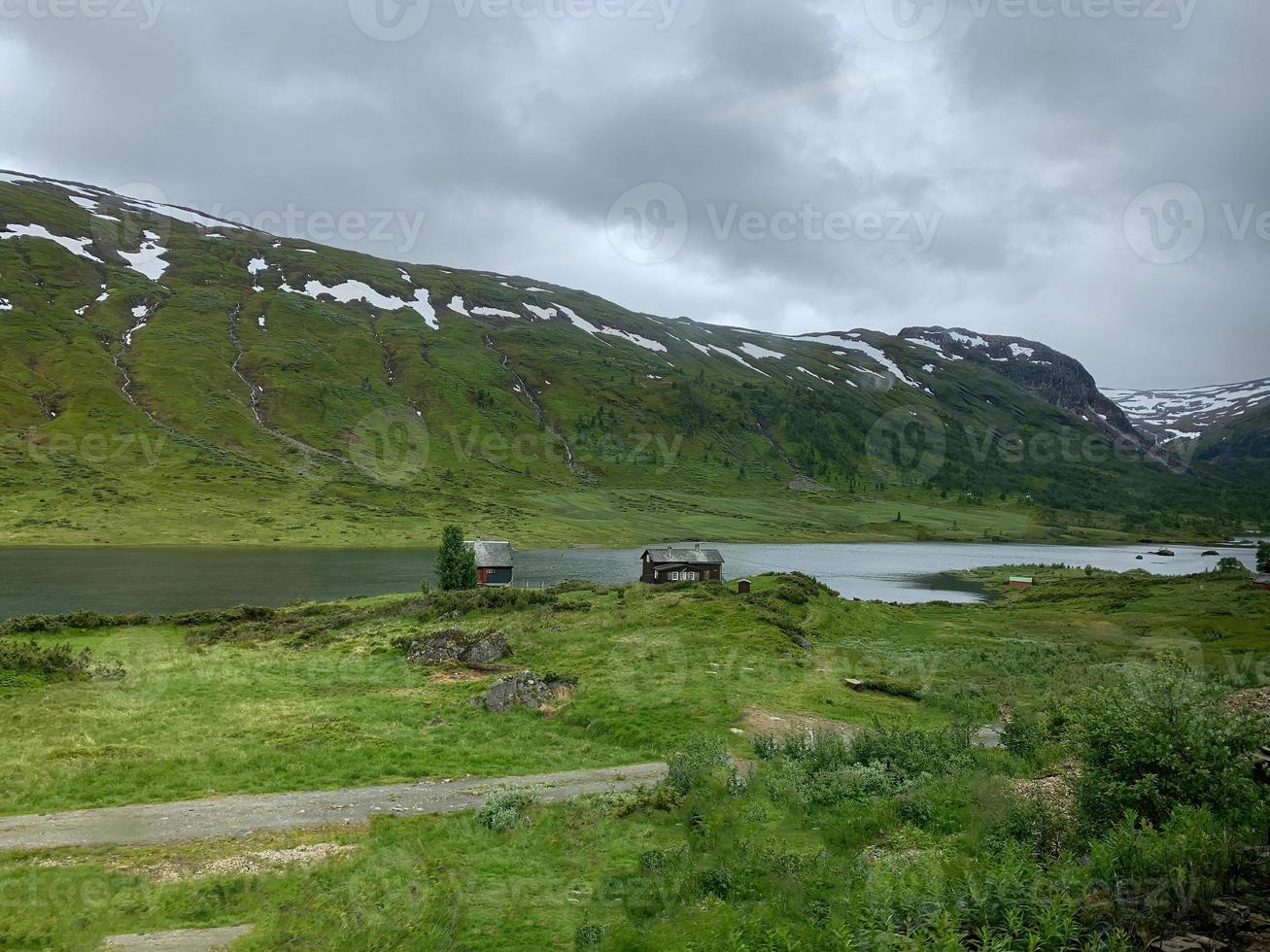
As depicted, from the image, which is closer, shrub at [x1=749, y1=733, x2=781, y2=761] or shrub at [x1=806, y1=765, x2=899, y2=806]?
shrub at [x1=806, y1=765, x2=899, y2=806]

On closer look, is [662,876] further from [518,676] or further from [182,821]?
[518,676]

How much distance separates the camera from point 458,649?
41.9 meters

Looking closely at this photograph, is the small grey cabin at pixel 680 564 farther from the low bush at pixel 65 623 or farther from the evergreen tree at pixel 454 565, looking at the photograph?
the low bush at pixel 65 623

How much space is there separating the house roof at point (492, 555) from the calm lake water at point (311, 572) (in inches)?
197

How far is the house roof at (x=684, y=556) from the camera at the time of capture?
311 ft

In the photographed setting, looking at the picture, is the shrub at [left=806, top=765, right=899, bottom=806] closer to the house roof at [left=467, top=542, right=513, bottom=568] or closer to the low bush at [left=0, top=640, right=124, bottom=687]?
the low bush at [left=0, top=640, right=124, bottom=687]

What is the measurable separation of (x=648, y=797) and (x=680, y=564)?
244ft

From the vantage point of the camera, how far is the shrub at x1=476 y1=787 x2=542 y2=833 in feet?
62.2

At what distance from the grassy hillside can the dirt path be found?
0.82 meters

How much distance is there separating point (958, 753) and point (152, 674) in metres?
39.7

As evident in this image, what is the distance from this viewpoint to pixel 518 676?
33094 mm

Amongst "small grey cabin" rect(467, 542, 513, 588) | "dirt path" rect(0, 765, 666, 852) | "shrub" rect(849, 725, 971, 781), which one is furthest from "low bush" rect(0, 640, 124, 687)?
"small grey cabin" rect(467, 542, 513, 588)

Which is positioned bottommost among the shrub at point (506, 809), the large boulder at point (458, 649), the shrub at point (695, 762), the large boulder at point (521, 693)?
the large boulder at point (458, 649)

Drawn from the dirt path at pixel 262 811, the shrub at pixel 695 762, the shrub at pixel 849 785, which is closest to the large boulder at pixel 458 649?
the dirt path at pixel 262 811
